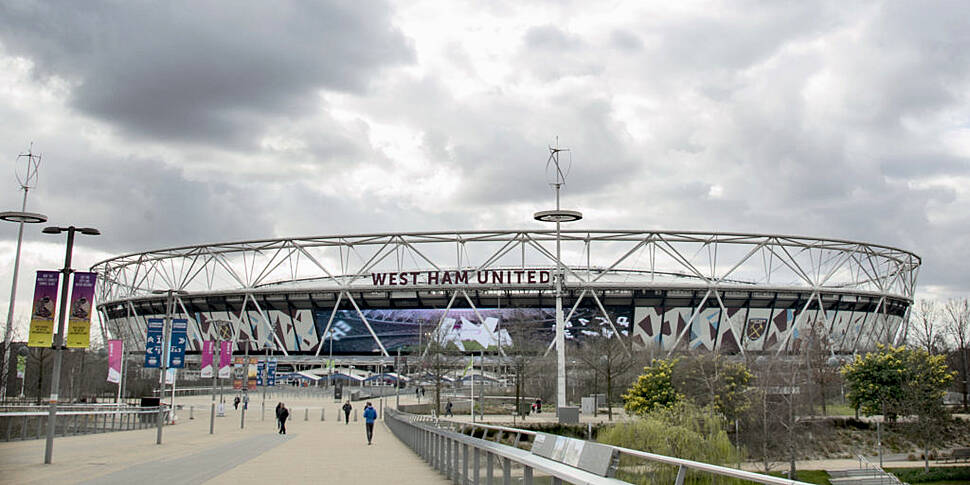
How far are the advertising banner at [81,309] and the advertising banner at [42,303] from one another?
0.62 meters

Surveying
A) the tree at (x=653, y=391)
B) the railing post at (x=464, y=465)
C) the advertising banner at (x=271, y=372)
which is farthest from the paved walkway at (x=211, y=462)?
the advertising banner at (x=271, y=372)

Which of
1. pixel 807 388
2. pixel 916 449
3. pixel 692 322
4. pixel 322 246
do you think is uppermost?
pixel 322 246

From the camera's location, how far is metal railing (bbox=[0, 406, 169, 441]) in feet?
90.5

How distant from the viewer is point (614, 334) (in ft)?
294

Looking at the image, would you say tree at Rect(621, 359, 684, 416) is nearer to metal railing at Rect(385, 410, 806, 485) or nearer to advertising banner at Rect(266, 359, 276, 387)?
metal railing at Rect(385, 410, 806, 485)

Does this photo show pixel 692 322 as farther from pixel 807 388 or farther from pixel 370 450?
pixel 370 450

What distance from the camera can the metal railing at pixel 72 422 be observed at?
90.5 feet

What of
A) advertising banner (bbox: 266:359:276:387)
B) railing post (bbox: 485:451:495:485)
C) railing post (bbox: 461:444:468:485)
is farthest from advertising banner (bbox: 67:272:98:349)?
advertising banner (bbox: 266:359:276:387)

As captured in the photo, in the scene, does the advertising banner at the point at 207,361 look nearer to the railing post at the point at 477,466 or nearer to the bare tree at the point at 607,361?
the bare tree at the point at 607,361

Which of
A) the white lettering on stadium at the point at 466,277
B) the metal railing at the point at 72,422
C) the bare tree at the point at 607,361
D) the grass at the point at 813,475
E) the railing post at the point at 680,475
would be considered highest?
the white lettering on stadium at the point at 466,277

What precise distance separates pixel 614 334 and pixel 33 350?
190ft

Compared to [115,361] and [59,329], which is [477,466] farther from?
[115,361]

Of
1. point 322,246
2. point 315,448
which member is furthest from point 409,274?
point 315,448

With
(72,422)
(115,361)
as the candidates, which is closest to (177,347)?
(72,422)
